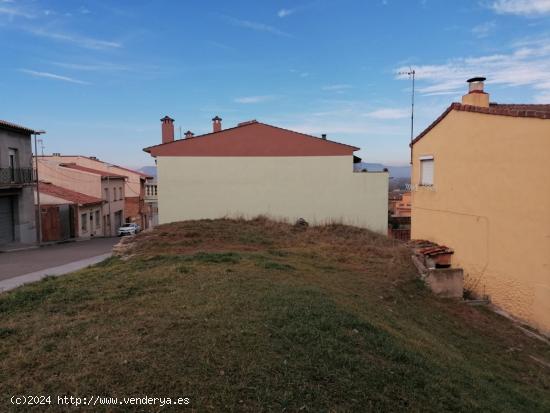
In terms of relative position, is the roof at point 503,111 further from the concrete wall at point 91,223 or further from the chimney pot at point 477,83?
the concrete wall at point 91,223

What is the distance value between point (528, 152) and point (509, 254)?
2993 millimetres

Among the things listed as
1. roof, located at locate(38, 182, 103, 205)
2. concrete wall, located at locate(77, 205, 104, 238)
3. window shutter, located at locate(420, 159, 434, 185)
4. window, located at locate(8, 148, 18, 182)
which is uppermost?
window, located at locate(8, 148, 18, 182)

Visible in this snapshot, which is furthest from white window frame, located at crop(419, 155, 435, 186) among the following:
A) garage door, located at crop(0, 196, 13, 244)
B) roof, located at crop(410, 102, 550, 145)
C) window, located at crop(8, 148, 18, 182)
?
garage door, located at crop(0, 196, 13, 244)

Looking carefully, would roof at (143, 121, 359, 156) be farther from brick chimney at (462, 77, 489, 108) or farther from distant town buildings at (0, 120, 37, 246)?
distant town buildings at (0, 120, 37, 246)

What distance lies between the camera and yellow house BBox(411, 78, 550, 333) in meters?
10.7

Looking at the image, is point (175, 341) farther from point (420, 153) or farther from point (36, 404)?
point (420, 153)

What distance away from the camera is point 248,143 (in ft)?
71.2

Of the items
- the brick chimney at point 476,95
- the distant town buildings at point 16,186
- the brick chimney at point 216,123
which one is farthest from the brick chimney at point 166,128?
the brick chimney at point 476,95

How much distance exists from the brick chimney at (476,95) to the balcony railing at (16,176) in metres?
24.1

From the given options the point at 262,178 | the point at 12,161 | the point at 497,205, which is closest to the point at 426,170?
the point at 497,205

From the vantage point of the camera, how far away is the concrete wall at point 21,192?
2347 cm

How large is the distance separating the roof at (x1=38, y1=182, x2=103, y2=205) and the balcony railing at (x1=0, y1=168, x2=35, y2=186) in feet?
14.9

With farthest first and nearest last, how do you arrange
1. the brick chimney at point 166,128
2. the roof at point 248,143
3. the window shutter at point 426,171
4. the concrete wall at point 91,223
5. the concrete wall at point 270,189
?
the concrete wall at point 91,223 < the brick chimney at point 166,128 < the concrete wall at point 270,189 < the roof at point 248,143 < the window shutter at point 426,171

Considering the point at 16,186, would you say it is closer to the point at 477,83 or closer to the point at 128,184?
the point at 128,184
